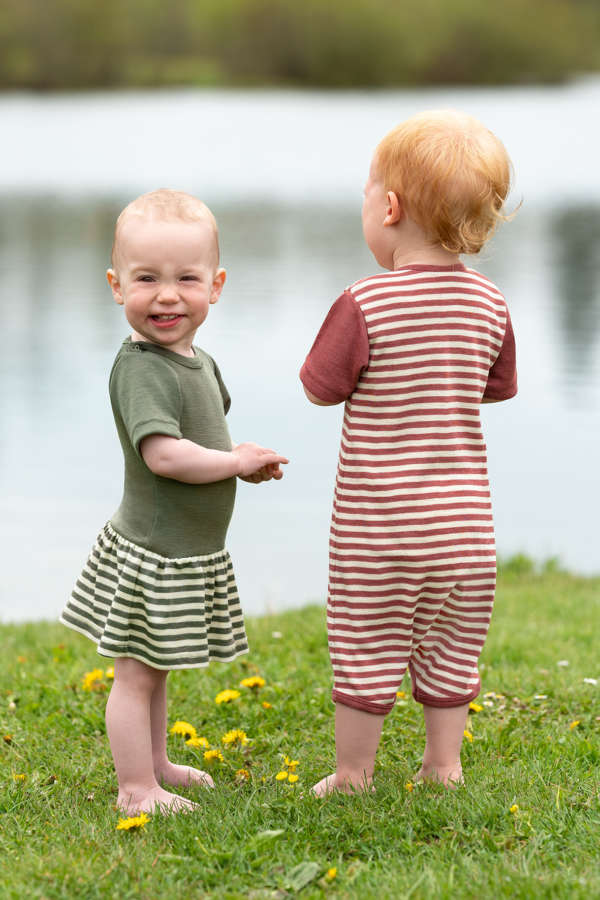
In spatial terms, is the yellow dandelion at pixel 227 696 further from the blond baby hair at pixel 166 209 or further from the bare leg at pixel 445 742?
the blond baby hair at pixel 166 209

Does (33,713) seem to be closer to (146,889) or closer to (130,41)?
(146,889)

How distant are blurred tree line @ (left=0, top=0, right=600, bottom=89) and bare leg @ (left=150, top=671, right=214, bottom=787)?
187ft

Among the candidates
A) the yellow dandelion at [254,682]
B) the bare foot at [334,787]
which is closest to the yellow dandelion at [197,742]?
the yellow dandelion at [254,682]

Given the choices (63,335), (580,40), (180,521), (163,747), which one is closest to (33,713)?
(163,747)

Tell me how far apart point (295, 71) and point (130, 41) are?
8262 mm

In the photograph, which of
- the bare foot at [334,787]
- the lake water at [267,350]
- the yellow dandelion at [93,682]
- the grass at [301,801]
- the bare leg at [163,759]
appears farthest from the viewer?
the lake water at [267,350]

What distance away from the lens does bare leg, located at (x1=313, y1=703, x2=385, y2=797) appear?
10.1 feet

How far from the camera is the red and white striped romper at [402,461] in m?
2.92

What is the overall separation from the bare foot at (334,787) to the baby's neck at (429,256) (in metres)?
1.29

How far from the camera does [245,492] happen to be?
7.71 metres

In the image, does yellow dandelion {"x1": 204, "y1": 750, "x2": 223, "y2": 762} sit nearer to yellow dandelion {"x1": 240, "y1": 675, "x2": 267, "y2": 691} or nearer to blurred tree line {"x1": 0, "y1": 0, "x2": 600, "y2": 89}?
yellow dandelion {"x1": 240, "y1": 675, "x2": 267, "y2": 691}

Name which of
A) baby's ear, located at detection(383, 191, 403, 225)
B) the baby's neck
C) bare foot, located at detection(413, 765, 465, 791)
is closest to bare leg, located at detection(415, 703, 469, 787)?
bare foot, located at detection(413, 765, 465, 791)

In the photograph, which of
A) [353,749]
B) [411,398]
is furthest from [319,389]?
[353,749]

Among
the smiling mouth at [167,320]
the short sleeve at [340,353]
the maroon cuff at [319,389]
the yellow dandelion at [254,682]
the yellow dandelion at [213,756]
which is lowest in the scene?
the yellow dandelion at [213,756]
